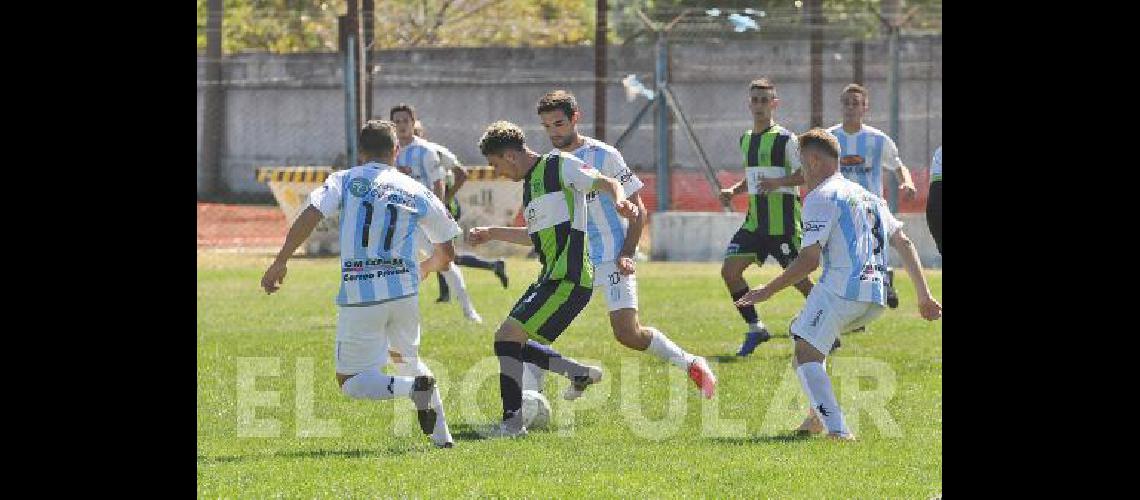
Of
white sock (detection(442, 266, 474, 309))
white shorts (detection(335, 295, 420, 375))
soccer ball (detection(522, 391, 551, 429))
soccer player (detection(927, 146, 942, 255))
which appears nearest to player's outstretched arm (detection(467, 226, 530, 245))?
white shorts (detection(335, 295, 420, 375))

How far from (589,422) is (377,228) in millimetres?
1746

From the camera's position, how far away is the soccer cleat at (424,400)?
892cm

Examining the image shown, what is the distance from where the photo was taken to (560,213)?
→ 32.0ft

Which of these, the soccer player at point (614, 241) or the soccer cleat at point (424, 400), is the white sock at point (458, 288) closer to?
the soccer player at point (614, 241)

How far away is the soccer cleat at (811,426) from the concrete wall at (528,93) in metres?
22.6

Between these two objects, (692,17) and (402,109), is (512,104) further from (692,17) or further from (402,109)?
(402,109)

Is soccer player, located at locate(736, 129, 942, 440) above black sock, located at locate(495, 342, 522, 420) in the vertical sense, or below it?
above

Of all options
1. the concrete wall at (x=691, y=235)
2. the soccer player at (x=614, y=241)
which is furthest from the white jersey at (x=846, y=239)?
the concrete wall at (x=691, y=235)

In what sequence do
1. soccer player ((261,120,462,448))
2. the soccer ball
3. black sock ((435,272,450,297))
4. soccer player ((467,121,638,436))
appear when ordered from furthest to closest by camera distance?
black sock ((435,272,450,297))
the soccer ball
soccer player ((467,121,638,436))
soccer player ((261,120,462,448))

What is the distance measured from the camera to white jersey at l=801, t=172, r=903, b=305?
30.0 ft

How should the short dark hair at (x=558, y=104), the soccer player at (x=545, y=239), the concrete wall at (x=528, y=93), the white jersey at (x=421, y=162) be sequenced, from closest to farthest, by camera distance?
the soccer player at (x=545, y=239) → the short dark hair at (x=558, y=104) → the white jersey at (x=421, y=162) → the concrete wall at (x=528, y=93)

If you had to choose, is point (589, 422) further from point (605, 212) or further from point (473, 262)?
point (473, 262)

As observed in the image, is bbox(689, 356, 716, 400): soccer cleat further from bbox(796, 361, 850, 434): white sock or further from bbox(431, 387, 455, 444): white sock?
bbox(431, 387, 455, 444): white sock
